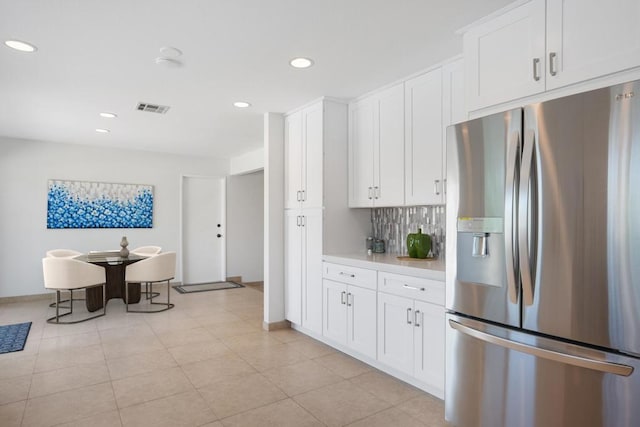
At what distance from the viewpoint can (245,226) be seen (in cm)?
776

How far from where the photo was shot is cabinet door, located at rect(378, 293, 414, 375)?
2.86 m

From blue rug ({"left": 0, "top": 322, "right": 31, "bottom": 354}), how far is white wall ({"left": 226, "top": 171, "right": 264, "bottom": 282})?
3.51 meters

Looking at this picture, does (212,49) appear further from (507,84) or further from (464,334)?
(464,334)

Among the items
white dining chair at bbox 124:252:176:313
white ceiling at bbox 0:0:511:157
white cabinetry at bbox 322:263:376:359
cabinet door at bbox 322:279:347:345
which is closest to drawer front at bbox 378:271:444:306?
white cabinetry at bbox 322:263:376:359

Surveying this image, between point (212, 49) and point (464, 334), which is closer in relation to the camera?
point (464, 334)

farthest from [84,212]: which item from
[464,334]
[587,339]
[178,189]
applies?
[587,339]

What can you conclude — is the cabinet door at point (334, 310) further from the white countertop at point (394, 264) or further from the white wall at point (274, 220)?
the white wall at point (274, 220)

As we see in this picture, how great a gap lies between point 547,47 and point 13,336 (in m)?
5.37

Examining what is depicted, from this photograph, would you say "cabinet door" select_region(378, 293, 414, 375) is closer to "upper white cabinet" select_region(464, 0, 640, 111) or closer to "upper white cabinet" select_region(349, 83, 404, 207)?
"upper white cabinet" select_region(349, 83, 404, 207)

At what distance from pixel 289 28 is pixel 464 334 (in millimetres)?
2098

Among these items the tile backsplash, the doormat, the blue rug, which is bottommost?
the doormat

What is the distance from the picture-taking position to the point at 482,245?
201 cm

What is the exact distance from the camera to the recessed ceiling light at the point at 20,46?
8.56 ft

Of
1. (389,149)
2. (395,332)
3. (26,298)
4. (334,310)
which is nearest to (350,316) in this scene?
(334,310)
